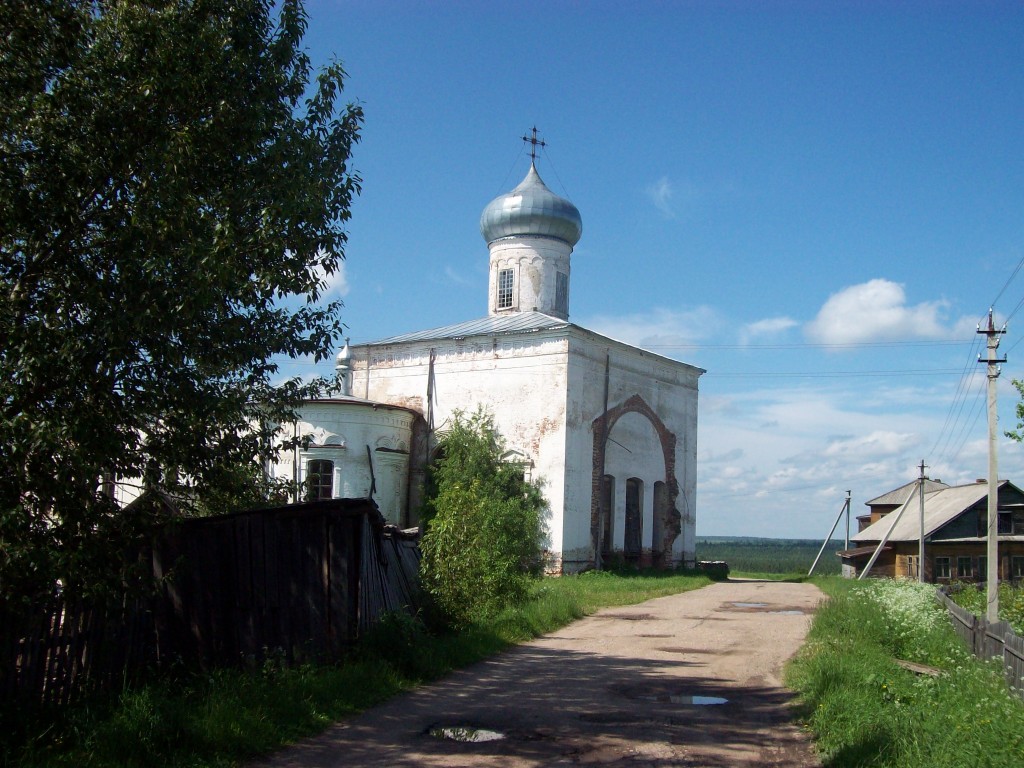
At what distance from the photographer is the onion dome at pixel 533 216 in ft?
95.2

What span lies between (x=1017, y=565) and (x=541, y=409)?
2177 centimetres

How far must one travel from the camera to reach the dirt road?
716 cm

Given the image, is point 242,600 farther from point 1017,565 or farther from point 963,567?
point 1017,565

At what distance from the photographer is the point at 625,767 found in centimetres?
686

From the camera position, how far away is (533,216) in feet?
95.2

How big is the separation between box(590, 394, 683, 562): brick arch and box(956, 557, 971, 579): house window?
43.9ft

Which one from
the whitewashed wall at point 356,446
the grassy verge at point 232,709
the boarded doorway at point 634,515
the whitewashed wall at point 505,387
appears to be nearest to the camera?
the grassy verge at point 232,709

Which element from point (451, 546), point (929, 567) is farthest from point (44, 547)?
point (929, 567)

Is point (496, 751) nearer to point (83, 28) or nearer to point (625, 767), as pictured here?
point (625, 767)

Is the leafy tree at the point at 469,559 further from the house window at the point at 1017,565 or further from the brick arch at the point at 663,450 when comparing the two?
the house window at the point at 1017,565

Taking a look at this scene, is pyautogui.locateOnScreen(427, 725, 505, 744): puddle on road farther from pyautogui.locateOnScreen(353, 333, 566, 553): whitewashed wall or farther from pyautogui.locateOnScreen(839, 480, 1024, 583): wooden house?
pyautogui.locateOnScreen(839, 480, 1024, 583): wooden house

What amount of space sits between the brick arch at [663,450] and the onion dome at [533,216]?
570 cm

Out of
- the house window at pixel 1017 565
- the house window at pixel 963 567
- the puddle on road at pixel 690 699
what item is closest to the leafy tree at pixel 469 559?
the puddle on road at pixel 690 699

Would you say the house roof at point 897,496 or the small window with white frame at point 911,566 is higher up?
the house roof at point 897,496
